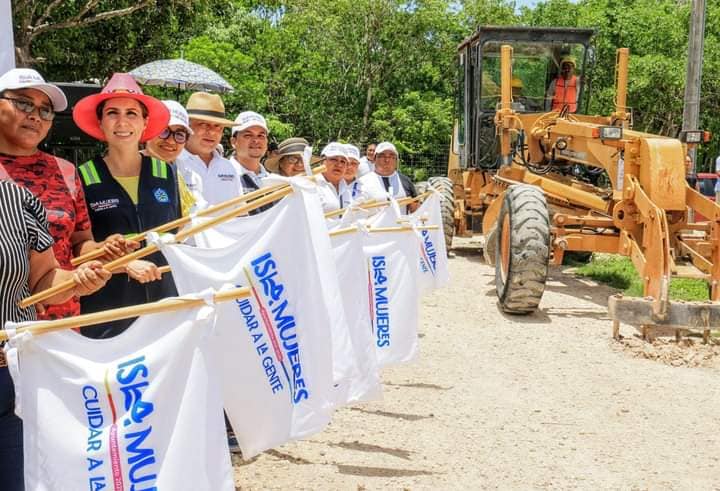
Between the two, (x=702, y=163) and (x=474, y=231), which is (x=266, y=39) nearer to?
(x=474, y=231)

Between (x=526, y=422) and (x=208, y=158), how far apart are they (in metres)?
2.60

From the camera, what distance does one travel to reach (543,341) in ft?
24.6

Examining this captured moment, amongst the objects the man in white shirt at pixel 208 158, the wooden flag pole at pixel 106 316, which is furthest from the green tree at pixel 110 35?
the wooden flag pole at pixel 106 316

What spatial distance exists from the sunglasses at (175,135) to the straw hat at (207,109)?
16.7 inches

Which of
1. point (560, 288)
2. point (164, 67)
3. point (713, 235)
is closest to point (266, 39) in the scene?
point (164, 67)

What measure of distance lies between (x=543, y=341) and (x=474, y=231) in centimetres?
614

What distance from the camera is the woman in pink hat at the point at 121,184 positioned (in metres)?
3.63

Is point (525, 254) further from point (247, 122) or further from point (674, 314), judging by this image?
point (247, 122)

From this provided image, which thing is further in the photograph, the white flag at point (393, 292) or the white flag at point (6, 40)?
the white flag at point (393, 292)

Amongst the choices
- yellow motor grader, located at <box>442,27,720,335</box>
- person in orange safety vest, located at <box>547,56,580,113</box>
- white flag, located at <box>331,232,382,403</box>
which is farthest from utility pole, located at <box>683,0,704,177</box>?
white flag, located at <box>331,232,382,403</box>

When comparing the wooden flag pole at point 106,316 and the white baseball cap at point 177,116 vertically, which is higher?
the white baseball cap at point 177,116

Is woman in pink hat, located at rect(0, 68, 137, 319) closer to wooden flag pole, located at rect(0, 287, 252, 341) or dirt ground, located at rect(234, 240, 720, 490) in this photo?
wooden flag pole, located at rect(0, 287, 252, 341)

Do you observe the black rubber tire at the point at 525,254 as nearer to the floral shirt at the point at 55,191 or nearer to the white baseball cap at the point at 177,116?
the white baseball cap at the point at 177,116

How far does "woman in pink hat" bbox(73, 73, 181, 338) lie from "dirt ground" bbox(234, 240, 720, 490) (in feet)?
4.13
